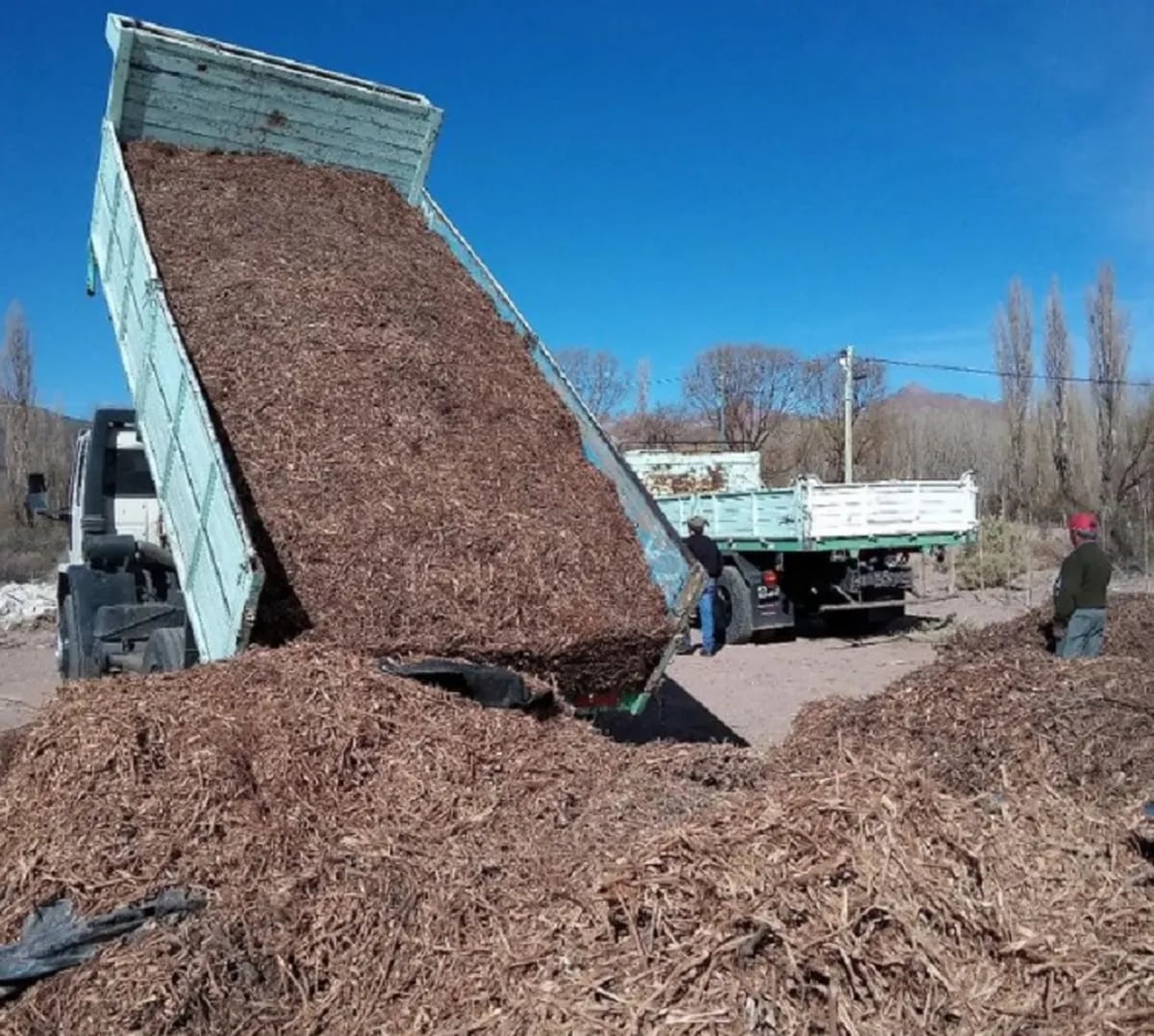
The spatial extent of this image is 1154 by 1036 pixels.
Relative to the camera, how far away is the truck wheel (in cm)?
549

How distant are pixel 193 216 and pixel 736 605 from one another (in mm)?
7672

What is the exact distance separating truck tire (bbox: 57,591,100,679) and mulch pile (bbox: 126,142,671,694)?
2.25 m

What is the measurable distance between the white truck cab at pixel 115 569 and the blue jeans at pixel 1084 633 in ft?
17.8

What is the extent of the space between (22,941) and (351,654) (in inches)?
61.3

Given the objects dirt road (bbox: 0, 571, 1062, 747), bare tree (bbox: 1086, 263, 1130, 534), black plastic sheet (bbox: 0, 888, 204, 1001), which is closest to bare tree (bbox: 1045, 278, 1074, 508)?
bare tree (bbox: 1086, 263, 1130, 534)

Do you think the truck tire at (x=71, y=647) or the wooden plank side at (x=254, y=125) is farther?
the wooden plank side at (x=254, y=125)

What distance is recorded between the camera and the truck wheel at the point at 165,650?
549cm

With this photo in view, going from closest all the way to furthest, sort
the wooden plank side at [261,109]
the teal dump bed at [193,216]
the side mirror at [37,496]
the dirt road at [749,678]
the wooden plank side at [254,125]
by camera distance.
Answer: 1. the teal dump bed at [193,216]
2. the wooden plank side at [261,109]
3. the wooden plank side at [254,125]
4. the dirt road at [749,678]
5. the side mirror at [37,496]

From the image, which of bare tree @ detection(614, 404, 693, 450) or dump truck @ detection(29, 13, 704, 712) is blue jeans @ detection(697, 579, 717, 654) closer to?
dump truck @ detection(29, 13, 704, 712)

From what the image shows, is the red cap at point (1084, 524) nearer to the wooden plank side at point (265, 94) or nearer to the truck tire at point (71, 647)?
the wooden plank side at point (265, 94)

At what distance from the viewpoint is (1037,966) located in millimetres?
2637

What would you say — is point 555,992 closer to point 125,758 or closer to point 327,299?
point 125,758

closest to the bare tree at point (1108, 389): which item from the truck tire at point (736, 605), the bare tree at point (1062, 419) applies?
the bare tree at point (1062, 419)

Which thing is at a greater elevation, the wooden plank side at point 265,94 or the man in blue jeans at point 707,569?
the wooden plank side at point 265,94
